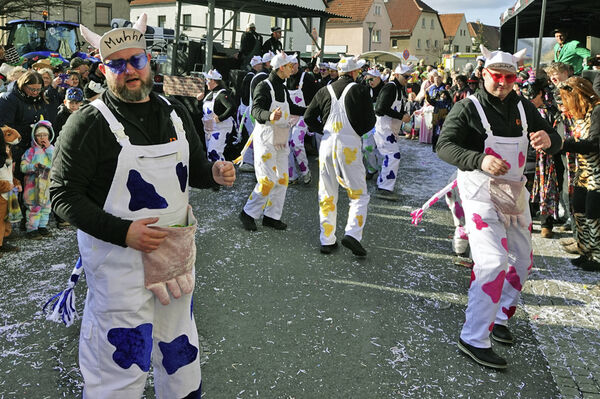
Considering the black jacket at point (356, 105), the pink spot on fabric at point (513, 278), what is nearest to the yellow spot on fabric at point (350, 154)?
the black jacket at point (356, 105)

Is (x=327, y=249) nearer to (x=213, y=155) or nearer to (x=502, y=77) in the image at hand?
(x=502, y=77)

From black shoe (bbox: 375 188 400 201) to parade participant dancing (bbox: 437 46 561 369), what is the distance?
15.8ft

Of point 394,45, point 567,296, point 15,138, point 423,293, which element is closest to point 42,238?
point 15,138

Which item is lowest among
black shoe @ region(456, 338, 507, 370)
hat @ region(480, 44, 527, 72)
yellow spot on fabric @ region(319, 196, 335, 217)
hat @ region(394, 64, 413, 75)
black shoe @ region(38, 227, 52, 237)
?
black shoe @ region(456, 338, 507, 370)

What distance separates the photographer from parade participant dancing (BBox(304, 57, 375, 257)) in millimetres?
6059

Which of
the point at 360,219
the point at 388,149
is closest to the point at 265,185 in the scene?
the point at 360,219

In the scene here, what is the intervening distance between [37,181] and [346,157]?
12.0 ft

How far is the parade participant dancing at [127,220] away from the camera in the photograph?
2.38 metres

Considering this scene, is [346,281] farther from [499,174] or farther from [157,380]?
[157,380]

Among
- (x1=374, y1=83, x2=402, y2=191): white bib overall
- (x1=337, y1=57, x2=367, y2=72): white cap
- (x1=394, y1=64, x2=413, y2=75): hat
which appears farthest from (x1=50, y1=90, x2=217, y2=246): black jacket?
(x1=394, y1=64, x2=413, y2=75): hat

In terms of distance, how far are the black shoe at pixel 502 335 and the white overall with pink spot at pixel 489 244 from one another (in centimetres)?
23

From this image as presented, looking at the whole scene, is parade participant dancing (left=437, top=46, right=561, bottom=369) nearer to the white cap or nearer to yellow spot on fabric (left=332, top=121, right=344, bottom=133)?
yellow spot on fabric (left=332, top=121, right=344, bottom=133)

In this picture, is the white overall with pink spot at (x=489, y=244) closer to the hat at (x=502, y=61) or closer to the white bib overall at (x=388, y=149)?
the hat at (x=502, y=61)

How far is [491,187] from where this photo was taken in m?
3.96
